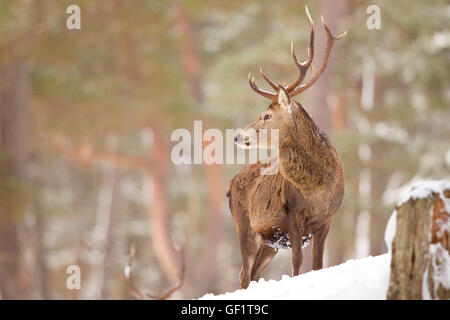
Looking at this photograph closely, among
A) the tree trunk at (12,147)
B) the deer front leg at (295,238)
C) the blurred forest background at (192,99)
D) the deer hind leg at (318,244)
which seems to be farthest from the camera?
the blurred forest background at (192,99)

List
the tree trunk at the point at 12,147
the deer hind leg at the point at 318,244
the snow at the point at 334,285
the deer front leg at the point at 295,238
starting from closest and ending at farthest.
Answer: the snow at the point at 334,285 < the deer front leg at the point at 295,238 < the deer hind leg at the point at 318,244 < the tree trunk at the point at 12,147

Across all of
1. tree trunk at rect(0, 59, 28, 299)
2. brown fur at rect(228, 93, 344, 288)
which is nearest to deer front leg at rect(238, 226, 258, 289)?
brown fur at rect(228, 93, 344, 288)

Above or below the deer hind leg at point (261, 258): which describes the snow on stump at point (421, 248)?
above

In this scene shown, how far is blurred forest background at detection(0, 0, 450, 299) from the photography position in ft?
35.6

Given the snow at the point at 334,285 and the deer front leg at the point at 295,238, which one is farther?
the deer front leg at the point at 295,238

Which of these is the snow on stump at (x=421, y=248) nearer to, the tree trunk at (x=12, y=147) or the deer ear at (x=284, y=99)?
the deer ear at (x=284, y=99)

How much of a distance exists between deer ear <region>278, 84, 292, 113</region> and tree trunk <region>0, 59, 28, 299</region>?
7.46 metres

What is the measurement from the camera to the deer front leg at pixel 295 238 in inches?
133

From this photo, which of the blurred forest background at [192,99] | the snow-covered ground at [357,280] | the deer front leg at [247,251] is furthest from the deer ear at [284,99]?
the blurred forest background at [192,99]

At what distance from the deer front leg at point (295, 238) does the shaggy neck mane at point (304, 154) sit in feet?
0.57

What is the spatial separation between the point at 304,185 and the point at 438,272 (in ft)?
2.98

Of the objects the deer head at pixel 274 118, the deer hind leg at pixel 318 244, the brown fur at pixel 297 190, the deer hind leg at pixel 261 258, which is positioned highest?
the deer head at pixel 274 118

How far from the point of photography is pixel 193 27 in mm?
18156

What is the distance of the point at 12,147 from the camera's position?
36.8 feet
